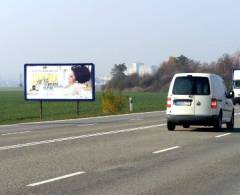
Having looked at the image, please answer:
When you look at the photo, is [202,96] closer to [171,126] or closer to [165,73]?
[171,126]

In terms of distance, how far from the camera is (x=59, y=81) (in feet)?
132

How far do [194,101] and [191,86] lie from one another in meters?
0.54

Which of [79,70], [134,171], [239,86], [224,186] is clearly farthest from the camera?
[239,86]

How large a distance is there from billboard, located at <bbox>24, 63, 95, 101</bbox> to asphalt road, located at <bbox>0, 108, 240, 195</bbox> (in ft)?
65.8

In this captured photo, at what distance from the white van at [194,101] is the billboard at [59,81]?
58.8 ft

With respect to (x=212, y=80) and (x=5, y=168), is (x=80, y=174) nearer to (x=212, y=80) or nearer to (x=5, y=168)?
(x=5, y=168)

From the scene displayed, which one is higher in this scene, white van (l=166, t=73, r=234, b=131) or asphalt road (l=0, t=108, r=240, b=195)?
white van (l=166, t=73, r=234, b=131)

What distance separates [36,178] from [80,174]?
32.3 inches

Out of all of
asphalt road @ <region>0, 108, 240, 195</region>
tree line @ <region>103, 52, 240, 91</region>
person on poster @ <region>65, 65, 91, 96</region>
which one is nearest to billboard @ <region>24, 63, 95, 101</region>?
person on poster @ <region>65, 65, 91, 96</region>

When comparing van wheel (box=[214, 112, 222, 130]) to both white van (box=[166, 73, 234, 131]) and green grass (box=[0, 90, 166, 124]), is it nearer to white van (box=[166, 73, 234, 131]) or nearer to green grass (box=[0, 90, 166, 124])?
white van (box=[166, 73, 234, 131])

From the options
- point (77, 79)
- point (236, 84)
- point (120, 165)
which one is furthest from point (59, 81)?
point (120, 165)

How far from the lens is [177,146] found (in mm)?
16797

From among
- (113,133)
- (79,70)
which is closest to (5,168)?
(113,133)

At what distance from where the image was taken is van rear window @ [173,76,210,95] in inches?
886
